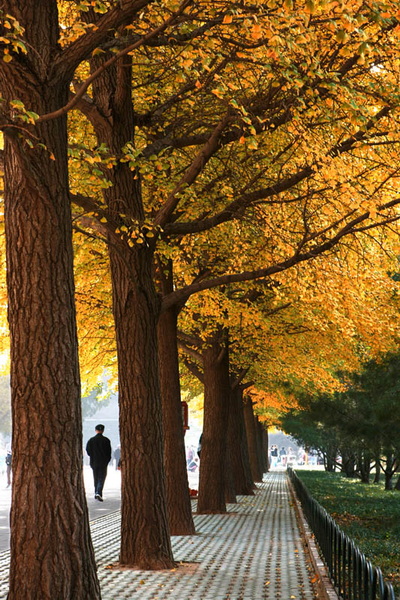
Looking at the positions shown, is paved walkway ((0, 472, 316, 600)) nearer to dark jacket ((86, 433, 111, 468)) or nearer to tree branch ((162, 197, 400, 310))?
dark jacket ((86, 433, 111, 468))

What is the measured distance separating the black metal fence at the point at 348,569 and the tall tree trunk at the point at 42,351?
2025 mm

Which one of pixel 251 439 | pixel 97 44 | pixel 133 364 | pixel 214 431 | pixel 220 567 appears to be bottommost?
pixel 220 567

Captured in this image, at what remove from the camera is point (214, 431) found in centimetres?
2241

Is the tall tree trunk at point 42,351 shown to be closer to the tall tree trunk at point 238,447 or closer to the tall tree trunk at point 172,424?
the tall tree trunk at point 172,424

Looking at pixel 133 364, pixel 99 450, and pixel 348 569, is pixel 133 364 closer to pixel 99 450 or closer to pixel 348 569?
pixel 348 569

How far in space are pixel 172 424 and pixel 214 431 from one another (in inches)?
236

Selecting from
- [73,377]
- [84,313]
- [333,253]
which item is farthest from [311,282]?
[73,377]

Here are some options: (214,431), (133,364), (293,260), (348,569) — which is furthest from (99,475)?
(348,569)

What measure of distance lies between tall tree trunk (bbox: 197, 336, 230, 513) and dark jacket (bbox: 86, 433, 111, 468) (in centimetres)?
236

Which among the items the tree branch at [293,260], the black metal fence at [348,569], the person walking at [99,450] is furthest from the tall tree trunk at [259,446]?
the black metal fence at [348,569]

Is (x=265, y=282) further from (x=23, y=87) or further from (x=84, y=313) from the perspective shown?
(x=23, y=87)

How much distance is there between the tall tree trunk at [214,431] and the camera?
872 inches

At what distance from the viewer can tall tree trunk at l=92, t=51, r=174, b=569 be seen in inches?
476

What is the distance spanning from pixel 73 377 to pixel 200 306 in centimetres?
1309
